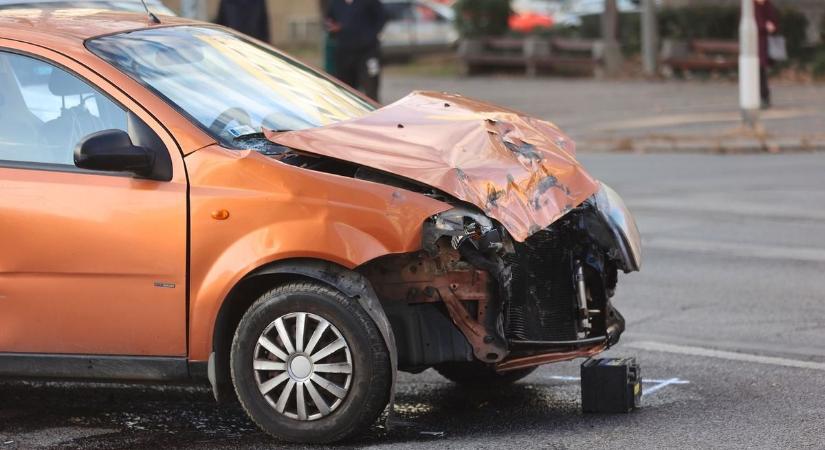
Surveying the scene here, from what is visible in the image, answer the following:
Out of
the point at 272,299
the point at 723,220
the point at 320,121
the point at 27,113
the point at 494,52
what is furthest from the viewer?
the point at 494,52

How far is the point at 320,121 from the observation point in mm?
6559

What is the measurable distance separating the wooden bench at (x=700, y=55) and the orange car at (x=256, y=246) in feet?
68.7

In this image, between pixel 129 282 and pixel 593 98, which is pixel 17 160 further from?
pixel 593 98

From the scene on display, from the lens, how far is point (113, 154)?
18.7 ft

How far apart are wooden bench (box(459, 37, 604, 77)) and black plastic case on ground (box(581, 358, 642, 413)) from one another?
2273 centimetres

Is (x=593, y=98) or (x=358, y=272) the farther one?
(x=593, y=98)

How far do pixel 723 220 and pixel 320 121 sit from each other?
620 centimetres

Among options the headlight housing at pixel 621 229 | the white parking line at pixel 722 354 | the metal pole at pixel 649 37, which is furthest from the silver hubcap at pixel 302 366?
the metal pole at pixel 649 37

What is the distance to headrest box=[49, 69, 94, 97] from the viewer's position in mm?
6008

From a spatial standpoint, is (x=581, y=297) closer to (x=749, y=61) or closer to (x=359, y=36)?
(x=749, y=61)

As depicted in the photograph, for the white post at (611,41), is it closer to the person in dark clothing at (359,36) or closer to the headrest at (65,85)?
the person in dark clothing at (359,36)

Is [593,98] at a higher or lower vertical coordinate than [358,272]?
lower

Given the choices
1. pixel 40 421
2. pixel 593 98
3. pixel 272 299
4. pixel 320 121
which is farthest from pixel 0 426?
pixel 593 98

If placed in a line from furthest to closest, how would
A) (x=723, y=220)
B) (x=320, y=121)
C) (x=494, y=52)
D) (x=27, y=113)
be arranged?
(x=494, y=52)
(x=723, y=220)
(x=320, y=121)
(x=27, y=113)
